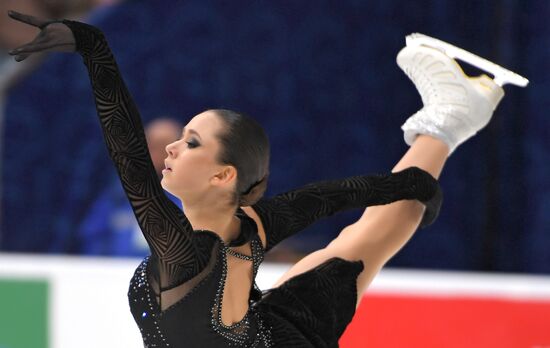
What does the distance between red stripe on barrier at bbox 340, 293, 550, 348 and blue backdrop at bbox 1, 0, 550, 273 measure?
4.21 ft

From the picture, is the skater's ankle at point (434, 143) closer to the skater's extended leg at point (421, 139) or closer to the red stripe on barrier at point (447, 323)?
the skater's extended leg at point (421, 139)

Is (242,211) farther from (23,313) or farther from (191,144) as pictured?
(23,313)

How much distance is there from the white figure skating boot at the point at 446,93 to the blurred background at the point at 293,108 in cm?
141

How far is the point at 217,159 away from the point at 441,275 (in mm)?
1143

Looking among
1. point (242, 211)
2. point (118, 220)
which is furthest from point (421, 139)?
point (118, 220)

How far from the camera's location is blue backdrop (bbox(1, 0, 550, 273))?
3844 millimetres

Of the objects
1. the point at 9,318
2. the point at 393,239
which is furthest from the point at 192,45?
the point at 393,239

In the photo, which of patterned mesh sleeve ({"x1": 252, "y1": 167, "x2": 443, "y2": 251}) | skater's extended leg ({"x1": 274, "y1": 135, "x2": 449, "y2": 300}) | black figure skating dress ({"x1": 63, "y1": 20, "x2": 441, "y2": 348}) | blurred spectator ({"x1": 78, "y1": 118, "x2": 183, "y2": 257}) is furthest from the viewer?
blurred spectator ({"x1": 78, "y1": 118, "x2": 183, "y2": 257})

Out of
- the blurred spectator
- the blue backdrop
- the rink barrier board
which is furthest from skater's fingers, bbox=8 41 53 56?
the blue backdrop

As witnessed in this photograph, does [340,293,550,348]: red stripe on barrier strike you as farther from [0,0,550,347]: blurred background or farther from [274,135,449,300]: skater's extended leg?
[0,0,550,347]: blurred background

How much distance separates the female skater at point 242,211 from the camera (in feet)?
5.37

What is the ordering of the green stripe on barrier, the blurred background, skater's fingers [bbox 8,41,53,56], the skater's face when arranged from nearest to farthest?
skater's fingers [bbox 8,41,53,56]
the skater's face
the green stripe on barrier
the blurred background

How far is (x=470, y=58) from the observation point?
2262mm

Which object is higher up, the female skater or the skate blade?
the skate blade
